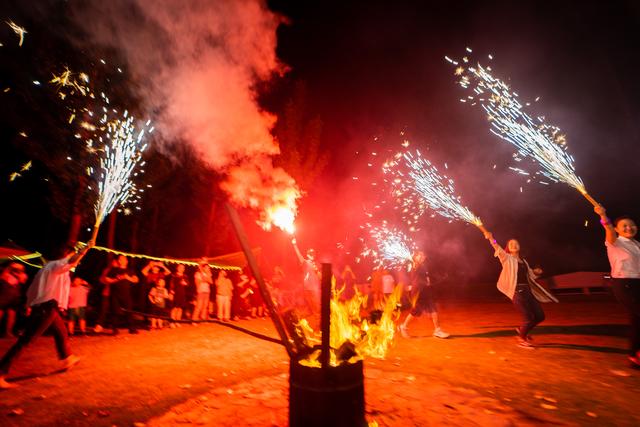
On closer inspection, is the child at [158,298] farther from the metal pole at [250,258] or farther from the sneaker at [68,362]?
the metal pole at [250,258]

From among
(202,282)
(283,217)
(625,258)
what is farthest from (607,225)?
(202,282)

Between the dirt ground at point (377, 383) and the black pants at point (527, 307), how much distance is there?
48cm

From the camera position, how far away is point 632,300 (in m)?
5.64

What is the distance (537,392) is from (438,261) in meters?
27.0

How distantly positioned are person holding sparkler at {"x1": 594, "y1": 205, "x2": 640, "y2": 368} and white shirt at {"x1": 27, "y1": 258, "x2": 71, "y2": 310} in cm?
839

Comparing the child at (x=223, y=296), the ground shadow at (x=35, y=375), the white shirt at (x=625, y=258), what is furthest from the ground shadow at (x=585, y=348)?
the child at (x=223, y=296)

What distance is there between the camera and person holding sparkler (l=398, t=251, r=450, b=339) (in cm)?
883

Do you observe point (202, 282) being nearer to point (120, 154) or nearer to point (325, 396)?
point (120, 154)

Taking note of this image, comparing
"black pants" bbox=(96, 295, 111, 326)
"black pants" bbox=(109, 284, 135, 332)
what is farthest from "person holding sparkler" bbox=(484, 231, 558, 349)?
"black pants" bbox=(96, 295, 111, 326)

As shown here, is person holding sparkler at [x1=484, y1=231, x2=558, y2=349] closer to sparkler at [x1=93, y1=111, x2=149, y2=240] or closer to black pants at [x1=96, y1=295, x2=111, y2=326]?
sparkler at [x1=93, y1=111, x2=149, y2=240]

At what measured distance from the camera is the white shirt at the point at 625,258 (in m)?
5.70

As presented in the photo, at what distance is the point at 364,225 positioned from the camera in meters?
28.9

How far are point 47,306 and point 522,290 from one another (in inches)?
328

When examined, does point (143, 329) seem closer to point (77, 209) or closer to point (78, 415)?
point (77, 209)
